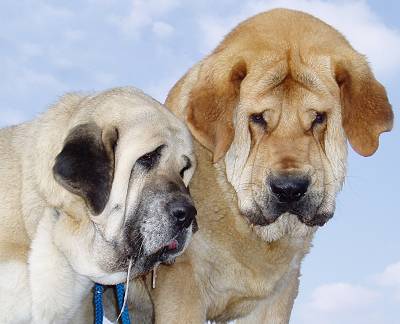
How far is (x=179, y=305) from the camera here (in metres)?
6.54

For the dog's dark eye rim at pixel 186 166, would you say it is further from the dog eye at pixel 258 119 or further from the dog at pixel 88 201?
the dog eye at pixel 258 119

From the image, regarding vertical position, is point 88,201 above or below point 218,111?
below

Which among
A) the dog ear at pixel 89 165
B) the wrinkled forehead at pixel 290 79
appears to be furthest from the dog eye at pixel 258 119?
the dog ear at pixel 89 165

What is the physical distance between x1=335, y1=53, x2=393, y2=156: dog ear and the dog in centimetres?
116

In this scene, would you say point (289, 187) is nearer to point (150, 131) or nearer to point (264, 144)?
point (264, 144)

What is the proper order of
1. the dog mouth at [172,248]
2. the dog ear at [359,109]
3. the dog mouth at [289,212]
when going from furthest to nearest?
the dog ear at [359,109]
the dog mouth at [289,212]
the dog mouth at [172,248]

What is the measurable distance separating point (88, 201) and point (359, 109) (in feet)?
6.73

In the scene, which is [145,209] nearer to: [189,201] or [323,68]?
[189,201]

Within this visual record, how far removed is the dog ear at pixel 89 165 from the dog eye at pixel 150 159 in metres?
0.19

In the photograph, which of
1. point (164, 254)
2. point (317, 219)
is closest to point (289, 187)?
point (317, 219)

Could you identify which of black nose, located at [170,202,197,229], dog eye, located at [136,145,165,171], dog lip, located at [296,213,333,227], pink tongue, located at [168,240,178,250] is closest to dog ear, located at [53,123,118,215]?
dog eye, located at [136,145,165,171]

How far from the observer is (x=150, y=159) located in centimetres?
562

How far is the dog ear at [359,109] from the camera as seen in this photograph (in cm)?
632

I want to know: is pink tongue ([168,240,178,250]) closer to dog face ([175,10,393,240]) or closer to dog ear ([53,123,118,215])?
dog ear ([53,123,118,215])
